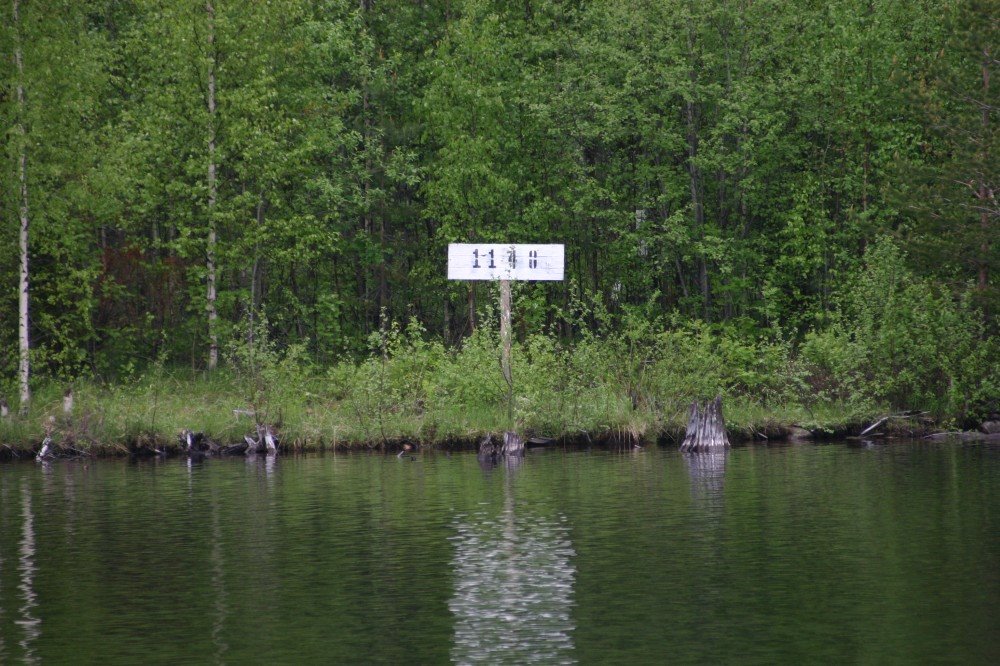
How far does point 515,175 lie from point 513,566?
3487cm

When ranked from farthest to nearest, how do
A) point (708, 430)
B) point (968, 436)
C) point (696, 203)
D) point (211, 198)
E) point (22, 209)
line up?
point (696, 203), point (211, 198), point (22, 209), point (968, 436), point (708, 430)

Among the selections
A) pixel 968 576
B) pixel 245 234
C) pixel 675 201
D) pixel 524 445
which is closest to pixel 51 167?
pixel 245 234

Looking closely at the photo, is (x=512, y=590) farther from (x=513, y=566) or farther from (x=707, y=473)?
(x=707, y=473)

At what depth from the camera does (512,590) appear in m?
15.1

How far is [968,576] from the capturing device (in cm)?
1512

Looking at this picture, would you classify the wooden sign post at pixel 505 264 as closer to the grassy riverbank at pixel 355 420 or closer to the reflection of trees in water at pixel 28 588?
the grassy riverbank at pixel 355 420

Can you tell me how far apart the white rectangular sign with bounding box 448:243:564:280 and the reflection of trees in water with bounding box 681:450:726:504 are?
21.2 ft

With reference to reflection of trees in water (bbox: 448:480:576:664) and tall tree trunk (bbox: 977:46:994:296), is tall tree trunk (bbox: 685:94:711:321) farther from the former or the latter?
reflection of trees in water (bbox: 448:480:576:664)

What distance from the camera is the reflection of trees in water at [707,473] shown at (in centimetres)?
2325

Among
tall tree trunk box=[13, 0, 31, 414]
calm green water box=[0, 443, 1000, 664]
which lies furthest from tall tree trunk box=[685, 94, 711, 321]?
tall tree trunk box=[13, 0, 31, 414]

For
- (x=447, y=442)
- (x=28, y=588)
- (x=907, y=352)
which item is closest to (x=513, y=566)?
(x=28, y=588)

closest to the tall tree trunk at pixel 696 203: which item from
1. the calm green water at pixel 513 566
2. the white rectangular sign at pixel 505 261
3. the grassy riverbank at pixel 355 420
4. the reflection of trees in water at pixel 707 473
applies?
the grassy riverbank at pixel 355 420

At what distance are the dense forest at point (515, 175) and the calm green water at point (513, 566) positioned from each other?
1200 centimetres

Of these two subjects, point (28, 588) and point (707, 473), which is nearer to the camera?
point (28, 588)
